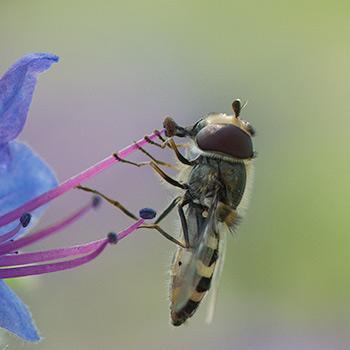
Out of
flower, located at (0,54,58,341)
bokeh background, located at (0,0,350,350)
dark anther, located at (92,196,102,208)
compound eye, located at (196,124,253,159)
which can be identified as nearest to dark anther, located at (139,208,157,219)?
dark anther, located at (92,196,102,208)

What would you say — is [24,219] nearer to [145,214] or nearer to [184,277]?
[145,214]

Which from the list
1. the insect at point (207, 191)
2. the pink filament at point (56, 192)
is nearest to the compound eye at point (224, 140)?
the insect at point (207, 191)

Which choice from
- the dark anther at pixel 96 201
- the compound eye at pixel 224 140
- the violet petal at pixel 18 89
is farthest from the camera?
the compound eye at pixel 224 140

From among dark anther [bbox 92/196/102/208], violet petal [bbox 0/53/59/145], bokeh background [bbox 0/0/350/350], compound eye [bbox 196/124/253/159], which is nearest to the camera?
violet petal [bbox 0/53/59/145]

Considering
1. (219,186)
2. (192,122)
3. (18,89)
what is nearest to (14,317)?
(18,89)

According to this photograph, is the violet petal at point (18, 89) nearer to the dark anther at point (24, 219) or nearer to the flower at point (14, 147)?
the flower at point (14, 147)

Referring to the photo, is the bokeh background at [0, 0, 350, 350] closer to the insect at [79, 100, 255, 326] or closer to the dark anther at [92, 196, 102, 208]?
the insect at [79, 100, 255, 326]
